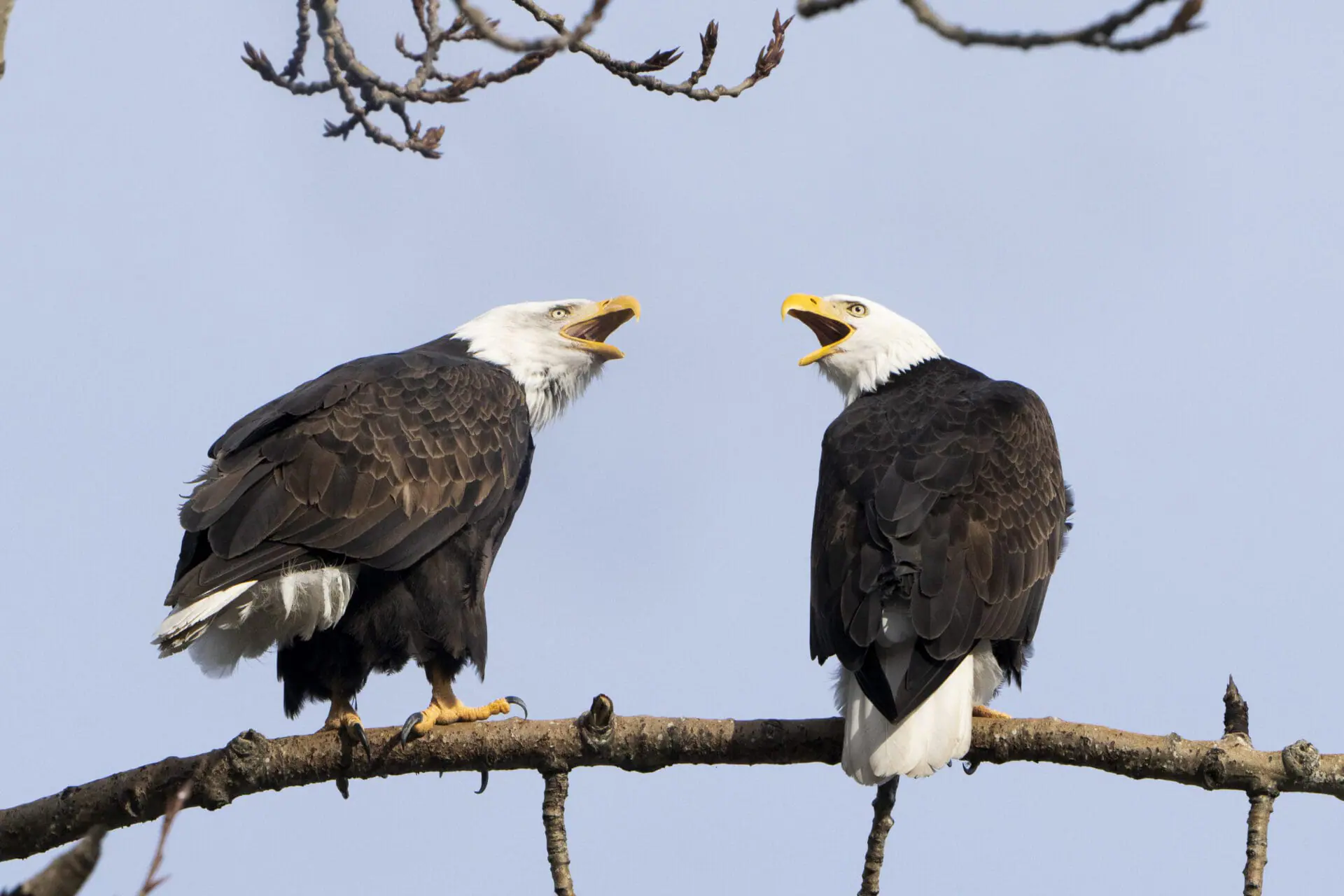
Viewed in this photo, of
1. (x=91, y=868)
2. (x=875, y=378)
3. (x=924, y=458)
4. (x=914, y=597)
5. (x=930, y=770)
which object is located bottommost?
(x=91, y=868)

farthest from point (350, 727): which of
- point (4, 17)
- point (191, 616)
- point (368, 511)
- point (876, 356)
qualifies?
point (876, 356)

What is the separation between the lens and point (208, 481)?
574 cm

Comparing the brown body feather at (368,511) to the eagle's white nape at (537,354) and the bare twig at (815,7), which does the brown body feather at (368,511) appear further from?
the bare twig at (815,7)

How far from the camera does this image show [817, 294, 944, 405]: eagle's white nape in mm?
7082

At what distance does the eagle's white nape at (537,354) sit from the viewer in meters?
6.89

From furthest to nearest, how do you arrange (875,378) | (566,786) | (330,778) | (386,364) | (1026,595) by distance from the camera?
1. (875,378)
2. (386,364)
3. (1026,595)
4. (330,778)
5. (566,786)

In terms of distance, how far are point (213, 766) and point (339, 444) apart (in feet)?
4.49

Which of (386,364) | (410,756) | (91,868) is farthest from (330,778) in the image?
(91,868)

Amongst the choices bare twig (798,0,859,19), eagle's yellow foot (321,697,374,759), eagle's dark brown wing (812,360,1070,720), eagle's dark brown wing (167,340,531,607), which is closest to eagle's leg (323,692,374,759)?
eagle's yellow foot (321,697,374,759)

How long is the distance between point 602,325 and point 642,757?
2.92m

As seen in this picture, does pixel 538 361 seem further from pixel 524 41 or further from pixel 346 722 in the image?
pixel 524 41

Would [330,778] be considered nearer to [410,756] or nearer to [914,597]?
[410,756]

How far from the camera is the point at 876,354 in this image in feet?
23.4

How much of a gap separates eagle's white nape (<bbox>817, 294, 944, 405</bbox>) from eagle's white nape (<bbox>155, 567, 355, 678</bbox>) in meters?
2.52
